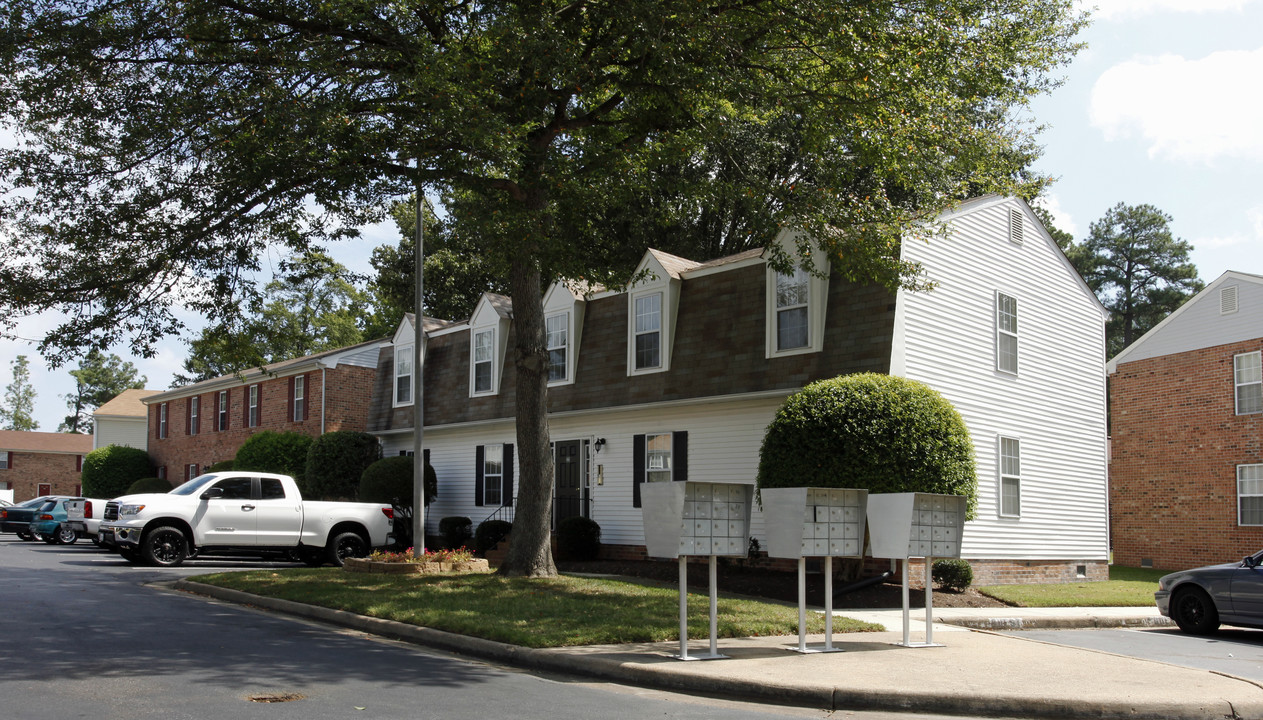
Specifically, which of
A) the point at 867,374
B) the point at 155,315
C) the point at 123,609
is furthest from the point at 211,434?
the point at 867,374

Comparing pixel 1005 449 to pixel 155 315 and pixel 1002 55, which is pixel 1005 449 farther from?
pixel 155 315

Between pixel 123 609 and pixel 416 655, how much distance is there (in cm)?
497

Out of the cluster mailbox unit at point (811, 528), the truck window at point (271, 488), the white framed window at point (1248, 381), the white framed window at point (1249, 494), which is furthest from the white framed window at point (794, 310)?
the white framed window at point (1249, 494)

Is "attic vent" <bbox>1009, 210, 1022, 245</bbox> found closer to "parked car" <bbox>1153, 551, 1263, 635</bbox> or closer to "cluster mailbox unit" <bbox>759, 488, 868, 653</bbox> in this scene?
"parked car" <bbox>1153, 551, 1263, 635</bbox>

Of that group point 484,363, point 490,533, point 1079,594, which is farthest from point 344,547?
point 1079,594

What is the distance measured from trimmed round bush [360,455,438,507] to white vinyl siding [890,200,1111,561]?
46.3 feet

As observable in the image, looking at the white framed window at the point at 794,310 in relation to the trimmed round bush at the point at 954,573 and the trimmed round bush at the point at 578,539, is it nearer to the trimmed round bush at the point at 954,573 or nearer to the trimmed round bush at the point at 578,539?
the trimmed round bush at the point at 954,573

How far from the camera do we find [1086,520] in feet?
71.3

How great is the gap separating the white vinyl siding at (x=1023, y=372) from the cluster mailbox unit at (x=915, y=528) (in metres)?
5.91

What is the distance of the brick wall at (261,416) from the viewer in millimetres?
32438

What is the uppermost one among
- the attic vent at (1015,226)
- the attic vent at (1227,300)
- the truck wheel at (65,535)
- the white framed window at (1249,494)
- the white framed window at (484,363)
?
the attic vent at (1015,226)

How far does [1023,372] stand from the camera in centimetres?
2061

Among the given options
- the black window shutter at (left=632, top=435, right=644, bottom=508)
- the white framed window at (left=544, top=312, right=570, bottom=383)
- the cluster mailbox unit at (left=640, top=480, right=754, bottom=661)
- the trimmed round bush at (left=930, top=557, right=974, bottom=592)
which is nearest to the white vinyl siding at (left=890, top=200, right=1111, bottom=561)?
the trimmed round bush at (left=930, top=557, right=974, bottom=592)

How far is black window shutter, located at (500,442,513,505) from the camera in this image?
2481cm
